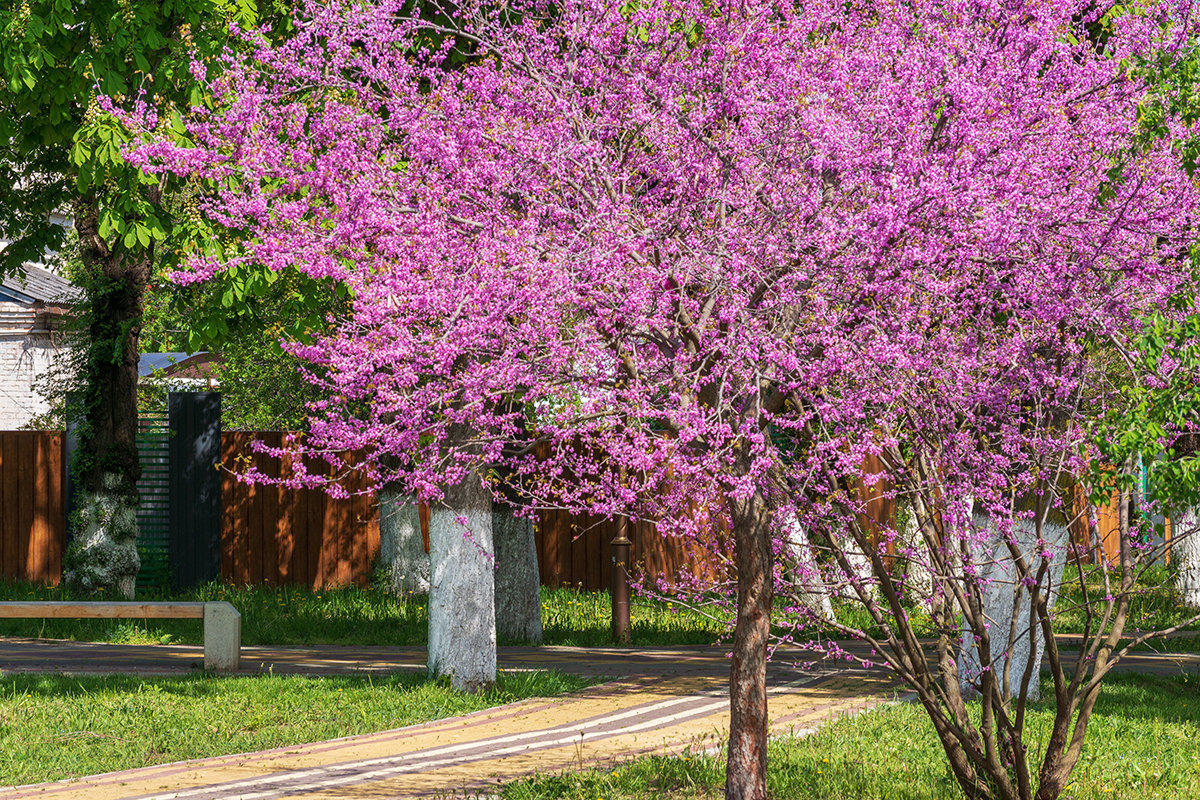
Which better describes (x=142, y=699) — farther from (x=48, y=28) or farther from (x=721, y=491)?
(x=721, y=491)

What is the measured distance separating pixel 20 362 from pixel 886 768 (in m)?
27.7

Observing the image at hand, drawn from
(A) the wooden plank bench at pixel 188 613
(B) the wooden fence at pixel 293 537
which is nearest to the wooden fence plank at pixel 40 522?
(B) the wooden fence at pixel 293 537

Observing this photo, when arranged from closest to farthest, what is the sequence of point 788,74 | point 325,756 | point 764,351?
point 764,351 → point 788,74 → point 325,756

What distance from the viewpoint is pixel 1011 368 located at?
290 inches

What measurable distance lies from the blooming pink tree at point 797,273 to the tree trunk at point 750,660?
0.02 meters

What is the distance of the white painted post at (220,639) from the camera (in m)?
13.4

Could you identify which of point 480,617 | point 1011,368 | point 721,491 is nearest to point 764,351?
point 721,491

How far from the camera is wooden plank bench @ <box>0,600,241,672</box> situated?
13.4 meters

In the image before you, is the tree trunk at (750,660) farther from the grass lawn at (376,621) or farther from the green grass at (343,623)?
the green grass at (343,623)

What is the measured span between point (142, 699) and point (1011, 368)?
27.3ft

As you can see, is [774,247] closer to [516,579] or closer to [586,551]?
[516,579]

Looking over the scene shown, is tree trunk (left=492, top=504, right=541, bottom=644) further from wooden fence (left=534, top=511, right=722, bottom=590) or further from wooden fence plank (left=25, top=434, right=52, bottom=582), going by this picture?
wooden fence plank (left=25, top=434, right=52, bottom=582)

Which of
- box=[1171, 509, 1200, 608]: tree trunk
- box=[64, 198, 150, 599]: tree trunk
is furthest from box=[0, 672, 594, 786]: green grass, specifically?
box=[1171, 509, 1200, 608]: tree trunk

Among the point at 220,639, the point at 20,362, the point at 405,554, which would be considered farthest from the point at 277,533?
the point at 20,362
